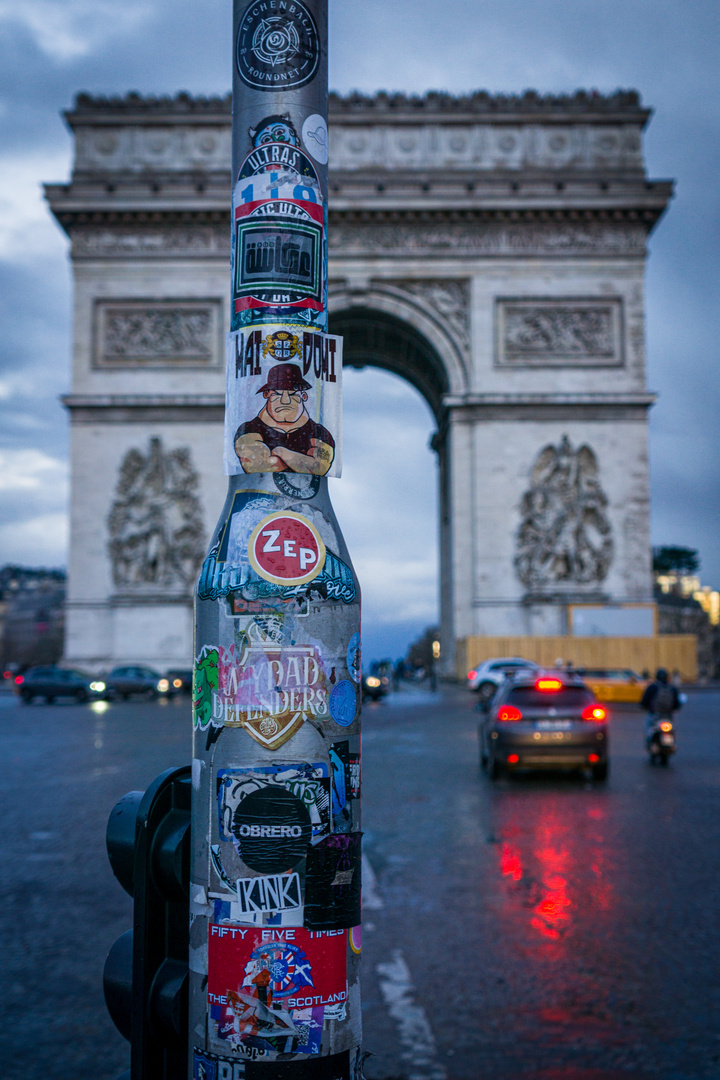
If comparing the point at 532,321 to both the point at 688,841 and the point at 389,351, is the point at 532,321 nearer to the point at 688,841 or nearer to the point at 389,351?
the point at 389,351

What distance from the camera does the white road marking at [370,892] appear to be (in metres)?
6.31

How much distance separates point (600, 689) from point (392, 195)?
18.1 metres

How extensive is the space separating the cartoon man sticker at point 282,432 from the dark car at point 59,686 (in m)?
31.1

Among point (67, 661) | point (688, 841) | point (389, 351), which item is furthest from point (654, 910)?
point (389, 351)

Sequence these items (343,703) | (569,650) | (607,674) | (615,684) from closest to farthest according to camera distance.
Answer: (343,703) → (615,684) → (607,674) → (569,650)

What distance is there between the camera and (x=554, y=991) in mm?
4707

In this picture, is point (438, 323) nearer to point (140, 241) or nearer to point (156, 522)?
point (140, 241)

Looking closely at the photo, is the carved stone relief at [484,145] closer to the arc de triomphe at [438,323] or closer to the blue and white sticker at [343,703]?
the arc de triomphe at [438,323]

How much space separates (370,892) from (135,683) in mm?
26828

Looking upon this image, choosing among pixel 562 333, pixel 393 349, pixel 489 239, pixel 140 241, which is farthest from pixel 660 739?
pixel 393 349

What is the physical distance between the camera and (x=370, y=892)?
21.9 ft

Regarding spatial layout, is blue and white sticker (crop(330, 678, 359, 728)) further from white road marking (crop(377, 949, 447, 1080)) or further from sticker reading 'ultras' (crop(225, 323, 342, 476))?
white road marking (crop(377, 949, 447, 1080))

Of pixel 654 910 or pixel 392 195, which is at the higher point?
pixel 392 195

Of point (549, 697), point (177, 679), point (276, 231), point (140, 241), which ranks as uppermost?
point (140, 241)
